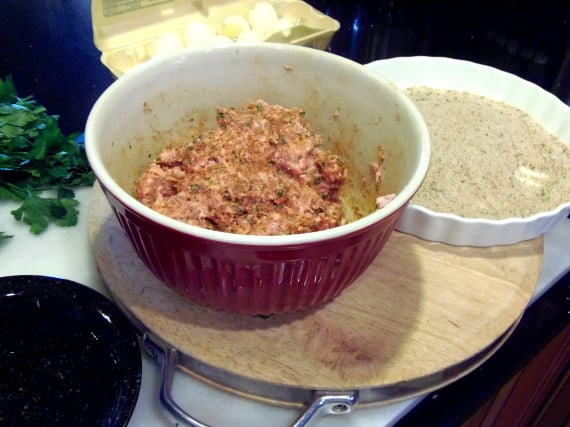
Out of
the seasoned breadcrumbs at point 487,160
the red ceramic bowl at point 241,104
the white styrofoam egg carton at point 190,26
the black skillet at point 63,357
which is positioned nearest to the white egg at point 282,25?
the white styrofoam egg carton at point 190,26

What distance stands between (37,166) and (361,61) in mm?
722

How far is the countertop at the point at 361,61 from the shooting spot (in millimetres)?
623

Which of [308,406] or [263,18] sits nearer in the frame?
[308,406]

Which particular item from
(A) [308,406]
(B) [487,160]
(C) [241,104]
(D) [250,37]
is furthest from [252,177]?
(D) [250,37]

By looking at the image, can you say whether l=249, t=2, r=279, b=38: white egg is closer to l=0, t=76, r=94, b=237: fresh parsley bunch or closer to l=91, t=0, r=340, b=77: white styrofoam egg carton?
l=91, t=0, r=340, b=77: white styrofoam egg carton

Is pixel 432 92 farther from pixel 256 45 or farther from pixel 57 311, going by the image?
pixel 57 311

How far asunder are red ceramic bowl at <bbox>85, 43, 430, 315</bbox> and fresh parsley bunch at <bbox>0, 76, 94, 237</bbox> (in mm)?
176

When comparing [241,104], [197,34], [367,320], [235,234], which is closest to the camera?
[235,234]

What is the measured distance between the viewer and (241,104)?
792 millimetres

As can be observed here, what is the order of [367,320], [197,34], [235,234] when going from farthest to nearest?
[197,34] < [367,320] < [235,234]

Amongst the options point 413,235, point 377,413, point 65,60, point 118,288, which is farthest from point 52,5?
point 377,413

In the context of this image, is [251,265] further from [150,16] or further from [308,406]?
[150,16]

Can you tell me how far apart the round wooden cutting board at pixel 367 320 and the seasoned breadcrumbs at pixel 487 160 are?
0.29 feet

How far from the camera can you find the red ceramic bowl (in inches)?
20.1
